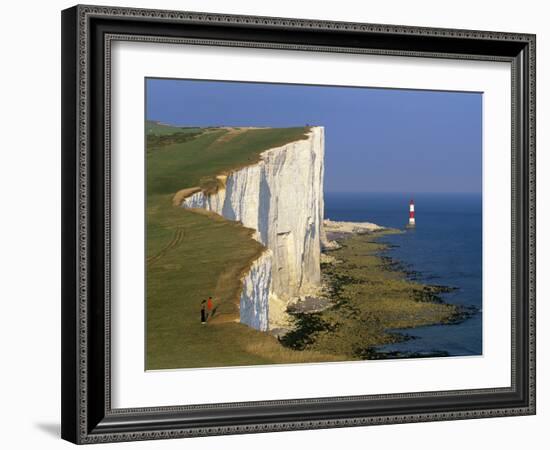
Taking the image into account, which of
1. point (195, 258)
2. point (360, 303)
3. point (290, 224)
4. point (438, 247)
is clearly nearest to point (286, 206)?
point (290, 224)

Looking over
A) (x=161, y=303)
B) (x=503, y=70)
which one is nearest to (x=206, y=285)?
(x=161, y=303)

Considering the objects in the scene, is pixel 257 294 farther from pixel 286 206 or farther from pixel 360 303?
pixel 360 303

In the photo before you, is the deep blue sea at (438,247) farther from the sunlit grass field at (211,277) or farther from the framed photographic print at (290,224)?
the sunlit grass field at (211,277)

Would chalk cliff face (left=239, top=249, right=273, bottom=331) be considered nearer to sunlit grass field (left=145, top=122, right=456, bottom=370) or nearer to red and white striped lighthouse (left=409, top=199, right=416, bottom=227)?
sunlit grass field (left=145, top=122, right=456, bottom=370)

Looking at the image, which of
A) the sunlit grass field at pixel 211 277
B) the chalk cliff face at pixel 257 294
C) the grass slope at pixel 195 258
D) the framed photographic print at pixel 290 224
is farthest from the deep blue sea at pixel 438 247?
the grass slope at pixel 195 258

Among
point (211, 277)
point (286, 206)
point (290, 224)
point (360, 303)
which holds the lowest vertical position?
point (360, 303)

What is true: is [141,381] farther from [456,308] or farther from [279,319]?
[456,308]
